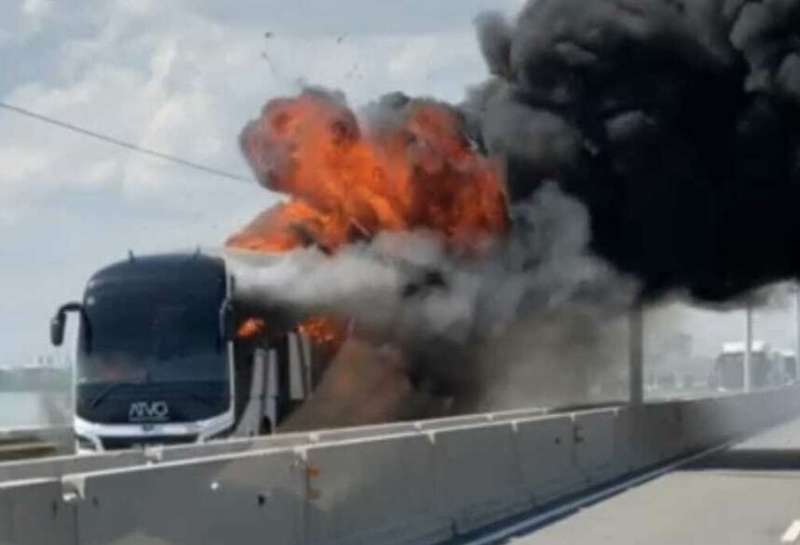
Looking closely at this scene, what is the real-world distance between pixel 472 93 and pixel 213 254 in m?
13.1

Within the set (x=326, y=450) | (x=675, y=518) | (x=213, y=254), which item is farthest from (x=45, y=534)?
(x=213, y=254)

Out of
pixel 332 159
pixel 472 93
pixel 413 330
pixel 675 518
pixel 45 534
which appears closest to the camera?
pixel 45 534

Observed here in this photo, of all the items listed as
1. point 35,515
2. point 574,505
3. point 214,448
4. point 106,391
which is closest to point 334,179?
point 106,391

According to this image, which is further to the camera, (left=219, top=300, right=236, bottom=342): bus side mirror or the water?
the water

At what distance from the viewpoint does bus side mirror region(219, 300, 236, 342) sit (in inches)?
1159

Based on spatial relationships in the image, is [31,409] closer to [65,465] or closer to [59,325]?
[59,325]

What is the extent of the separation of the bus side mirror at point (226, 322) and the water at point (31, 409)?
5220 millimetres

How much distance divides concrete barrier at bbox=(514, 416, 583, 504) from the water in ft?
29.9

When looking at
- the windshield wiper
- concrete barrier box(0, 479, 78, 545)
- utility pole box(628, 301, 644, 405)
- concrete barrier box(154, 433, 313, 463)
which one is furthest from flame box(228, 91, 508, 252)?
concrete barrier box(0, 479, 78, 545)

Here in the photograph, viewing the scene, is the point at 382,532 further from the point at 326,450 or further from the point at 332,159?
the point at 332,159

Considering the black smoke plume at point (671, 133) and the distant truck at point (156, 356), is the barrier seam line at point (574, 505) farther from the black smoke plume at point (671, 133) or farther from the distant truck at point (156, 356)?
the distant truck at point (156, 356)

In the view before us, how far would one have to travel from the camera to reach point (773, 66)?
37.1m

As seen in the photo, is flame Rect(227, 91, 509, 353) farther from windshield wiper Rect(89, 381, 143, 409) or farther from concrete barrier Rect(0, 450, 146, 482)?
concrete barrier Rect(0, 450, 146, 482)

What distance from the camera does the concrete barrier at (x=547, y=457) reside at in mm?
26109
